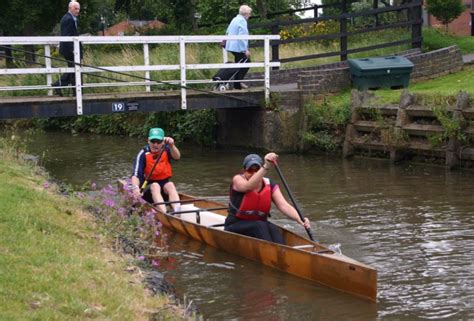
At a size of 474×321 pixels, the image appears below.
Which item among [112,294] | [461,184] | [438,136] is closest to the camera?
[112,294]

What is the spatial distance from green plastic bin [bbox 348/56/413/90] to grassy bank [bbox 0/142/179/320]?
12077 mm

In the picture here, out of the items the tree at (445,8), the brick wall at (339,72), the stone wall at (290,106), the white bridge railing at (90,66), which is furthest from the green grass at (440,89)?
the tree at (445,8)

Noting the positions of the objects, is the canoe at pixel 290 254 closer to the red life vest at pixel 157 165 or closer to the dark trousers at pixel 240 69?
the red life vest at pixel 157 165

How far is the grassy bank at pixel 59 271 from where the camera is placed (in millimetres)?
5895

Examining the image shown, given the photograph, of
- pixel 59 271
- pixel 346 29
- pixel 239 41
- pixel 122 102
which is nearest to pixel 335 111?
pixel 239 41

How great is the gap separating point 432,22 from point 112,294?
38504 mm

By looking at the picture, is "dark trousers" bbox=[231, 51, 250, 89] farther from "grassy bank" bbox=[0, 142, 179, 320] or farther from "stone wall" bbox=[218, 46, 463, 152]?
"grassy bank" bbox=[0, 142, 179, 320]

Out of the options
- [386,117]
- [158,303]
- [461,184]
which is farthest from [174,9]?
[158,303]

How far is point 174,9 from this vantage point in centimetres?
3681

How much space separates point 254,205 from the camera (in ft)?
32.7

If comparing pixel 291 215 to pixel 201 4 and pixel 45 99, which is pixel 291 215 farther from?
pixel 201 4

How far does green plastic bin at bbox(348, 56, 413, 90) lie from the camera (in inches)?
795

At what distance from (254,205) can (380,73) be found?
1111 cm

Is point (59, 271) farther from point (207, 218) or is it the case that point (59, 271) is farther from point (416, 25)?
point (416, 25)
